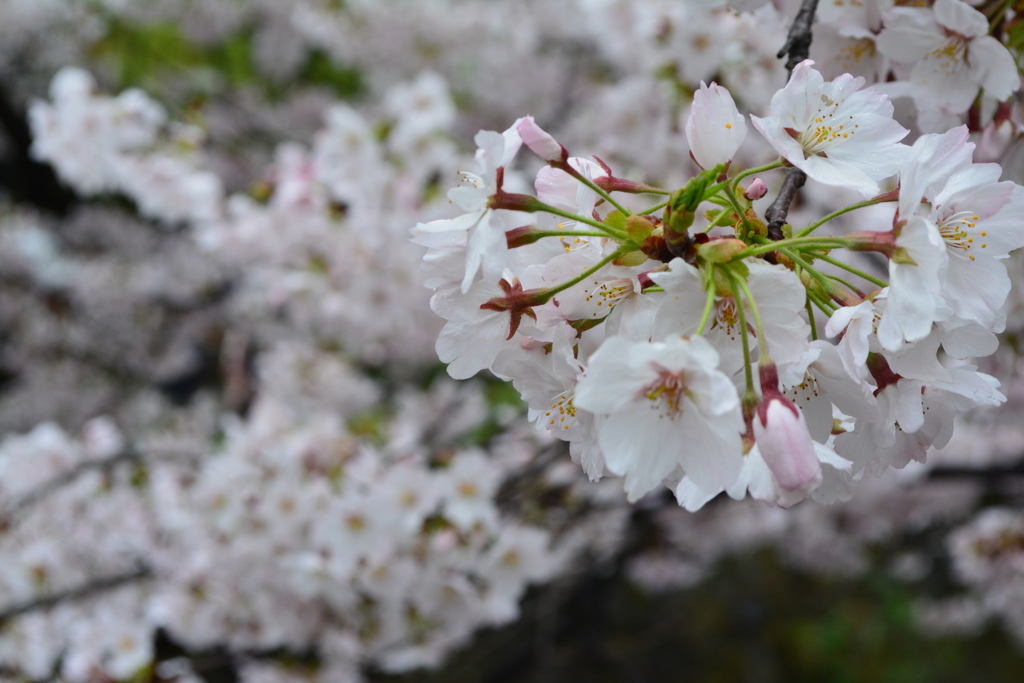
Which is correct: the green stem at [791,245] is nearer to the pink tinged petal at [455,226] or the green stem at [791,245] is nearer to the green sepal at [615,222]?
the green sepal at [615,222]

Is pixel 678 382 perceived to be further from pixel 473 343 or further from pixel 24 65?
pixel 24 65

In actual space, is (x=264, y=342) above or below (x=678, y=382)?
above

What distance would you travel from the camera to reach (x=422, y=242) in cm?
67

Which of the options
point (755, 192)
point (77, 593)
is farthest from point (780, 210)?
point (77, 593)

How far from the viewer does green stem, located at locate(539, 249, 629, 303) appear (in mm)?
620

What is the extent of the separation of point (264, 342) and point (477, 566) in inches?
121

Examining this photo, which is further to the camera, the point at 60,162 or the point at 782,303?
the point at 60,162

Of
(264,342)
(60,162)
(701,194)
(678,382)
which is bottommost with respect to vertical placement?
(678,382)

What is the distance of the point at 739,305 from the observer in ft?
1.85

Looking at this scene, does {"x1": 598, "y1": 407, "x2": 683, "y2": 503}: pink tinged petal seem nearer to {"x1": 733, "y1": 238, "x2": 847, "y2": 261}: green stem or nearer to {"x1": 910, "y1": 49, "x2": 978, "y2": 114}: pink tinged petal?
{"x1": 733, "y1": 238, "x2": 847, "y2": 261}: green stem

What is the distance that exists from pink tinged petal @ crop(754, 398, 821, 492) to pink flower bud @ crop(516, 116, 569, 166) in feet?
1.00

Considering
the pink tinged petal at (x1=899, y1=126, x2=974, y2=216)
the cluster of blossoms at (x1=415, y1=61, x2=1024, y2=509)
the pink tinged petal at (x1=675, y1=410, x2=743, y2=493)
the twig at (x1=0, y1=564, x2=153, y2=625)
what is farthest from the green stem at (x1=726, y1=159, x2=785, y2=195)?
the twig at (x1=0, y1=564, x2=153, y2=625)

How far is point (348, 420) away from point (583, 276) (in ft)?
10.8

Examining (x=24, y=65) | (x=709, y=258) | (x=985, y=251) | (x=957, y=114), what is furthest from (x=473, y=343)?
(x=24, y=65)
